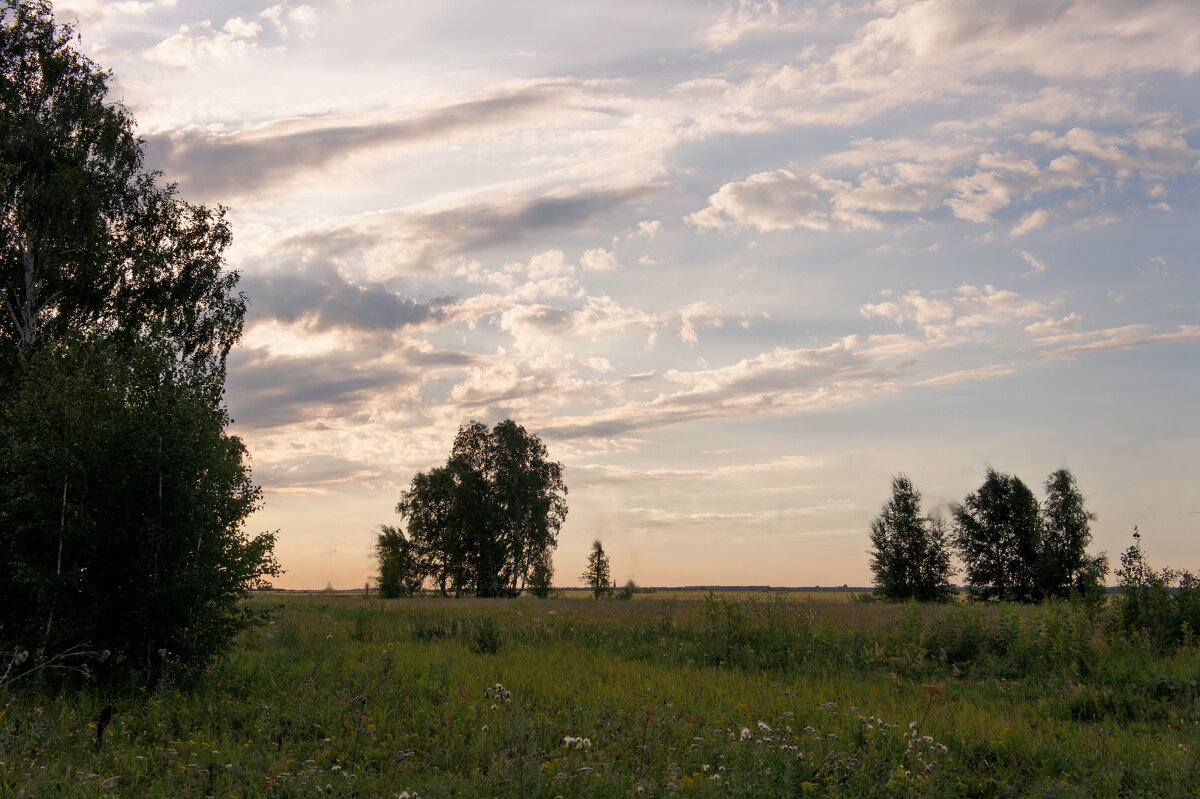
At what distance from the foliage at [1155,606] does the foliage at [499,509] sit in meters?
39.9

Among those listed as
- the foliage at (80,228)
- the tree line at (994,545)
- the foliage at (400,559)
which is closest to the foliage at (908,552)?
the tree line at (994,545)

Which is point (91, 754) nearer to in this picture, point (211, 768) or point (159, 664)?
point (211, 768)

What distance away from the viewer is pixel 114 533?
13164mm

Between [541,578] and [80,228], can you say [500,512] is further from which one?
[80,228]

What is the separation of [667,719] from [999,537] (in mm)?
53085

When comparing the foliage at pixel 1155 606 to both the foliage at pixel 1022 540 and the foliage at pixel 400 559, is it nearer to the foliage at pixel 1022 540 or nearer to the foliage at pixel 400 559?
the foliage at pixel 1022 540

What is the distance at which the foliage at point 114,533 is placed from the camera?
1283 cm

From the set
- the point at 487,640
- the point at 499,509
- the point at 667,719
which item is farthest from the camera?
the point at 499,509

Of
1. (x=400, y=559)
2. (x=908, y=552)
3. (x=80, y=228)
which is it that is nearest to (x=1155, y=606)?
(x=80, y=228)

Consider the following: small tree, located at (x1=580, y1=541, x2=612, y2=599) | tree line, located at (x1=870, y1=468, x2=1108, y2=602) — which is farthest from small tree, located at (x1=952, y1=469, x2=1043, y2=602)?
small tree, located at (x1=580, y1=541, x2=612, y2=599)

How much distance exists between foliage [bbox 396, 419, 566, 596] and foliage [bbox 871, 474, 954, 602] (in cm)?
2148

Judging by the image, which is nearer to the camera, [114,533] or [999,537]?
[114,533]

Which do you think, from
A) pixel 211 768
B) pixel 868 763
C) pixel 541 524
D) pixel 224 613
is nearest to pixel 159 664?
pixel 224 613

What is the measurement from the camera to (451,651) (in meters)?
16.3
